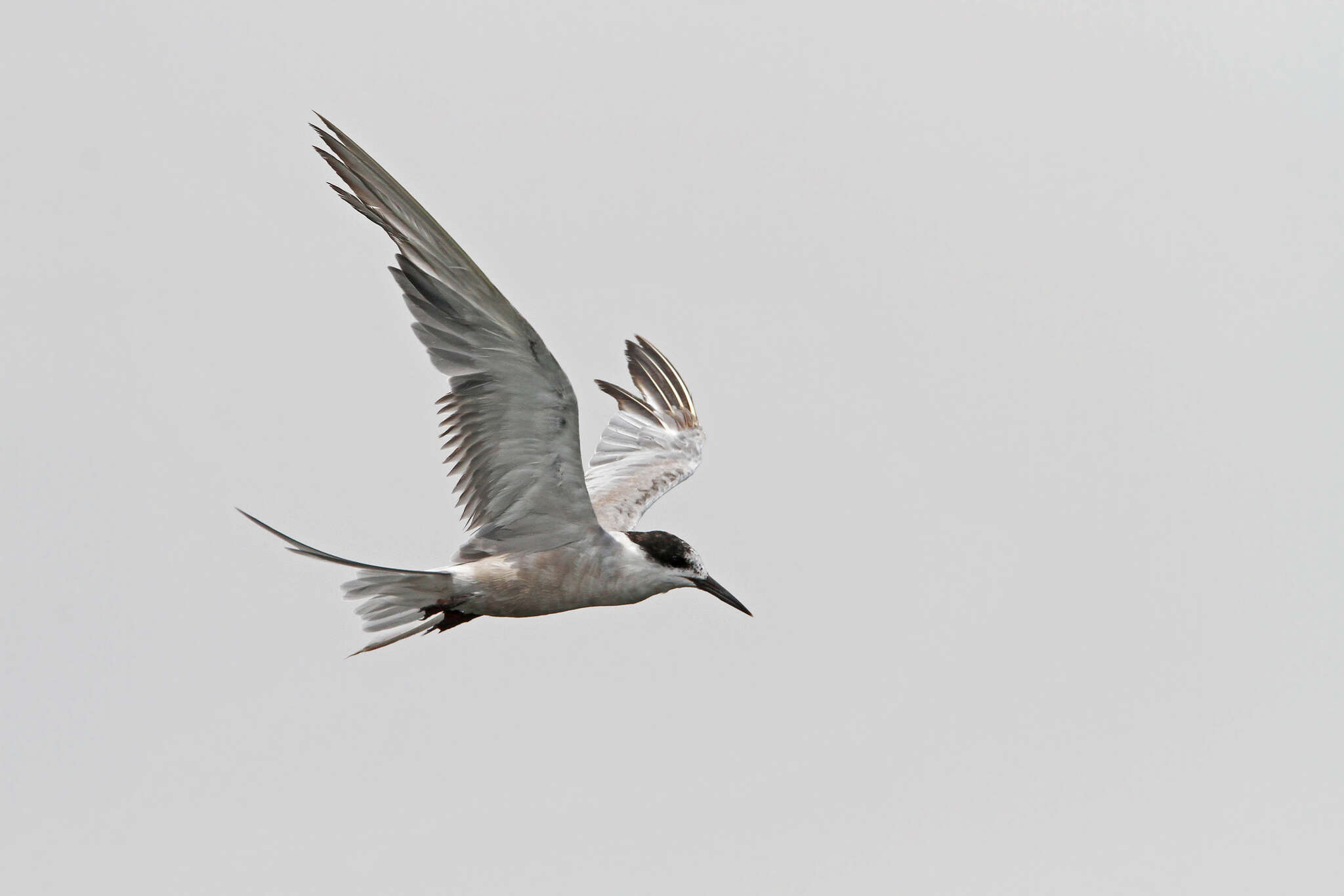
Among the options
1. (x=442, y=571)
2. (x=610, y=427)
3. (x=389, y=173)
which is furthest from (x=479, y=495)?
(x=610, y=427)

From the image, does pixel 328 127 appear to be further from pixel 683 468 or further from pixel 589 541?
pixel 683 468

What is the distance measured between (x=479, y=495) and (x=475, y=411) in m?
0.81

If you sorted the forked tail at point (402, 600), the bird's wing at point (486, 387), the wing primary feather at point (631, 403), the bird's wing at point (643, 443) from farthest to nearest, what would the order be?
the wing primary feather at point (631, 403)
the bird's wing at point (643, 443)
the forked tail at point (402, 600)
the bird's wing at point (486, 387)

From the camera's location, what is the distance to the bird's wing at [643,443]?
41.9 ft

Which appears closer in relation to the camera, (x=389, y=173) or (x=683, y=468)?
(x=389, y=173)

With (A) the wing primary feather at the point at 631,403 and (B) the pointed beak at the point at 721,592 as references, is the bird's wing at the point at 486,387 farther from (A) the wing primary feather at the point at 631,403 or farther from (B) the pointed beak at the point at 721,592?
(A) the wing primary feather at the point at 631,403

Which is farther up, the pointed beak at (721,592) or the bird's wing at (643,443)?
A: the bird's wing at (643,443)

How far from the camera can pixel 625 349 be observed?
15.6 metres

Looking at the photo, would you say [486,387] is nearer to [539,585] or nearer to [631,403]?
[539,585]

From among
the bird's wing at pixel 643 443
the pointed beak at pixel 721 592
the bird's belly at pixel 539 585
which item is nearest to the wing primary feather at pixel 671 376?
the bird's wing at pixel 643 443

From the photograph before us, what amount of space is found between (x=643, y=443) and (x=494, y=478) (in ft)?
12.8

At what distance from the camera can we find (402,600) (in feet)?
34.6

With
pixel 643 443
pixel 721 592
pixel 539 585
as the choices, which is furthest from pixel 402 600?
pixel 643 443

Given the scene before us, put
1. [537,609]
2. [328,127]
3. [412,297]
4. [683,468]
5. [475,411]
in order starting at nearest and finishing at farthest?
[328,127] < [412,297] < [475,411] < [537,609] < [683,468]
